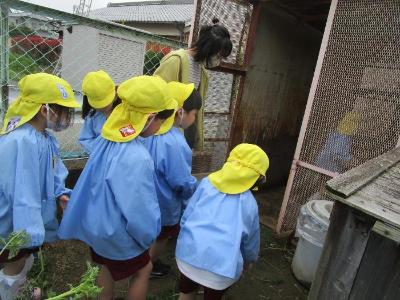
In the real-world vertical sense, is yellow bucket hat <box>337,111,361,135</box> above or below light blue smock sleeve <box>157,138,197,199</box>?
above

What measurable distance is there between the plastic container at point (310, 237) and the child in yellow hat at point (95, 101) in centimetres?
194

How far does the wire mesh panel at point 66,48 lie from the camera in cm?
265

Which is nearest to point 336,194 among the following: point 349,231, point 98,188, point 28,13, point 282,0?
point 349,231

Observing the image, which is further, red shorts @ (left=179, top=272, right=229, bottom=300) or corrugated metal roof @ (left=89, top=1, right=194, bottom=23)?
corrugated metal roof @ (left=89, top=1, right=194, bottom=23)

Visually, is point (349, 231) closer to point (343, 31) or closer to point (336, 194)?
point (336, 194)

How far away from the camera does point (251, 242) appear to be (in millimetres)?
2215

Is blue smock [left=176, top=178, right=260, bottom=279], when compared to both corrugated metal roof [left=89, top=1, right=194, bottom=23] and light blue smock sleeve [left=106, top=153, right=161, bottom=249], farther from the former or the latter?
corrugated metal roof [left=89, top=1, right=194, bottom=23]

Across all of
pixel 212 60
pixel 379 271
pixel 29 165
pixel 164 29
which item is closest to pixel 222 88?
pixel 212 60

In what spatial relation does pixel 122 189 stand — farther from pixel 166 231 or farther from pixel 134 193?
pixel 166 231

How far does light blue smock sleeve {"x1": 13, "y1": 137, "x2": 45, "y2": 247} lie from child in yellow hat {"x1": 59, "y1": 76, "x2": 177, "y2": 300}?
0.24 meters

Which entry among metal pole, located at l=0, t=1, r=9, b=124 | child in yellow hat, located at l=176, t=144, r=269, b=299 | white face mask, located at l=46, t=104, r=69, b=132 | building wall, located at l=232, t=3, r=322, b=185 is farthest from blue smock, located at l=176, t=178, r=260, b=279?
building wall, located at l=232, t=3, r=322, b=185

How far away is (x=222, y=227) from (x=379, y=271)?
854 millimetres

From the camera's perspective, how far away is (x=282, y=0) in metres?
4.33

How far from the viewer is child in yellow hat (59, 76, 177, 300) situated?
186 cm
